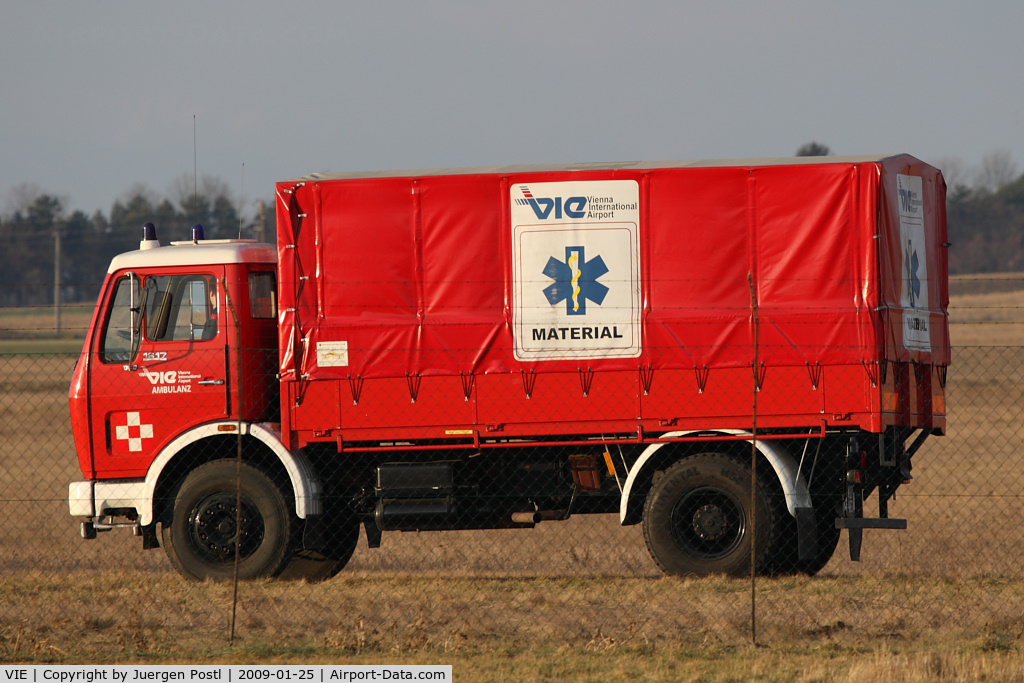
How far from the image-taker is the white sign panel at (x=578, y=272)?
9.65m

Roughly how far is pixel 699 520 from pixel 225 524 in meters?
3.94

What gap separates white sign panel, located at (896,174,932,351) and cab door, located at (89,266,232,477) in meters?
5.63

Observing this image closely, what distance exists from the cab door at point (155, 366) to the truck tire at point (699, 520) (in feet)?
12.2

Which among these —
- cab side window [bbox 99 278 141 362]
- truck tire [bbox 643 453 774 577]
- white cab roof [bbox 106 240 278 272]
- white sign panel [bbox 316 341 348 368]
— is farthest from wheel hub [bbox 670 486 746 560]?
cab side window [bbox 99 278 141 362]

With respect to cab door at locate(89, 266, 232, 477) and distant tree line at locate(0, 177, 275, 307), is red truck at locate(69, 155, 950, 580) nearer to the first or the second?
cab door at locate(89, 266, 232, 477)

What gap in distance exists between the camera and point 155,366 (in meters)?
10.2

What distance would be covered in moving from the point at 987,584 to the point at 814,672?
11.7ft

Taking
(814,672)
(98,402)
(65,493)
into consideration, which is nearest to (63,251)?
(65,493)

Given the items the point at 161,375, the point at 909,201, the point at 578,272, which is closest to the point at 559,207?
the point at 578,272

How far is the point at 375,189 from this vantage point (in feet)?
32.3

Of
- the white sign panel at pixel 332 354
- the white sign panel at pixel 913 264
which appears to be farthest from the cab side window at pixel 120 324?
the white sign panel at pixel 913 264

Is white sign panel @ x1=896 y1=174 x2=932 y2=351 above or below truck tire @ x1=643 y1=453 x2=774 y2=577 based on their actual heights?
above

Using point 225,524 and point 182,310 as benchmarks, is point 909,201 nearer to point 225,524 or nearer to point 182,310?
point 182,310

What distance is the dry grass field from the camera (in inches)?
286
